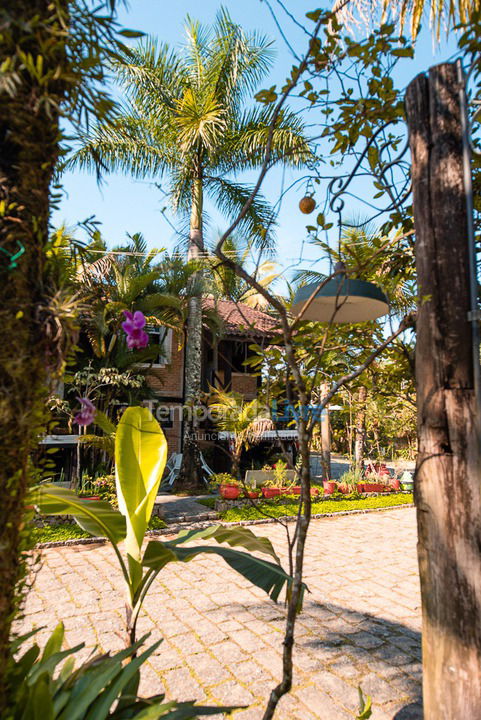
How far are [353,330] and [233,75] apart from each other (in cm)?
1357

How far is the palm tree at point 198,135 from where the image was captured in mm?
13883

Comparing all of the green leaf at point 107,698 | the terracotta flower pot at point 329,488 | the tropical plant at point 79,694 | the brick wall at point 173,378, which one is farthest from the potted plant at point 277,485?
the green leaf at point 107,698

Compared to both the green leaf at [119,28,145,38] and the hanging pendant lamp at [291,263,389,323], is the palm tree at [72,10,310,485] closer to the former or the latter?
the hanging pendant lamp at [291,263,389,323]

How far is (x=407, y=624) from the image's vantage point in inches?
198

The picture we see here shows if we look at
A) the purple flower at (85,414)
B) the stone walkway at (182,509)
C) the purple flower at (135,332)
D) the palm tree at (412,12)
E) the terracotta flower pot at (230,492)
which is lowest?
the stone walkway at (182,509)

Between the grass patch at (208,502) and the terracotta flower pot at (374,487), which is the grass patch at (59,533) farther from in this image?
the terracotta flower pot at (374,487)

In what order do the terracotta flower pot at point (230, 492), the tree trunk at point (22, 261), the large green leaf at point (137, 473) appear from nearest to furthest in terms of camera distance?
the tree trunk at point (22, 261) < the large green leaf at point (137, 473) < the terracotta flower pot at point (230, 492)

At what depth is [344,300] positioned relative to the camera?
2.70 m

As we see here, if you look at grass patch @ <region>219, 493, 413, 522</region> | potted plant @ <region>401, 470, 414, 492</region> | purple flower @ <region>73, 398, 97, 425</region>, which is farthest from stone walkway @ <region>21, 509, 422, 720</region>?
potted plant @ <region>401, 470, 414, 492</region>

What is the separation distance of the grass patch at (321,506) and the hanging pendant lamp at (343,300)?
6.62 m

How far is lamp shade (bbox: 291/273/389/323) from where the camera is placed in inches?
116

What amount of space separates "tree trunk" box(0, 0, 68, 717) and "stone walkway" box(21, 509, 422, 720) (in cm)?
78

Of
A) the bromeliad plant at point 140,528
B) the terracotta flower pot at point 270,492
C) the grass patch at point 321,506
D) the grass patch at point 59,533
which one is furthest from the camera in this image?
the terracotta flower pot at point 270,492

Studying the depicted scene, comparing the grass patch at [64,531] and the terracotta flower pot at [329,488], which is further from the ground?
the terracotta flower pot at [329,488]
